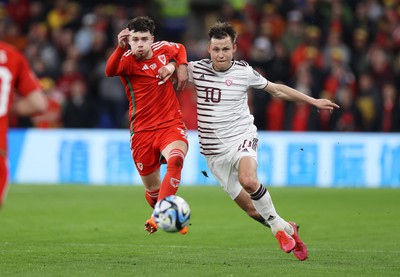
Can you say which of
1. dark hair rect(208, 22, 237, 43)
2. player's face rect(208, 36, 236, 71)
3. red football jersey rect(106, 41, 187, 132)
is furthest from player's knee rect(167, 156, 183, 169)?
dark hair rect(208, 22, 237, 43)

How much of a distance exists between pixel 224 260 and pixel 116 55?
99.1 inches

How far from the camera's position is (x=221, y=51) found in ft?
36.0

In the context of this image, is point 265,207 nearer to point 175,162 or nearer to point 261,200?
point 261,200

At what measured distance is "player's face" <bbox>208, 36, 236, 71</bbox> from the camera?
10938 millimetres

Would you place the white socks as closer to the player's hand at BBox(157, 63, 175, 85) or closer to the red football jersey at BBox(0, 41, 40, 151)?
the player's hand at BBox(157, 63, 175, 85)

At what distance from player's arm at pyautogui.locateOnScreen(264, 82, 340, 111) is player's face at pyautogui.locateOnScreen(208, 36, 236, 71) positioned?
1.88 ft

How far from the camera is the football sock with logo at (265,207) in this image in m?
10.7

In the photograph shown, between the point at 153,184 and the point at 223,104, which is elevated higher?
the point at 223,104

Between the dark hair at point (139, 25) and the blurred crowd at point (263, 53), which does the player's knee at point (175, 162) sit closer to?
the dark hair at point (139, 25)

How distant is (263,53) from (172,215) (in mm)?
13924

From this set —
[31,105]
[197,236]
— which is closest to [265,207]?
[197,236]

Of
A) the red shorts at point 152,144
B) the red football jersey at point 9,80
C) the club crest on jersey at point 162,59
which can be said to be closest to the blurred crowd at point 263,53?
the red shorts at point 152,144

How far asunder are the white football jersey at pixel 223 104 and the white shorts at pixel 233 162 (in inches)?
2.7

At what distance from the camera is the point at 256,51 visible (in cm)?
2336
